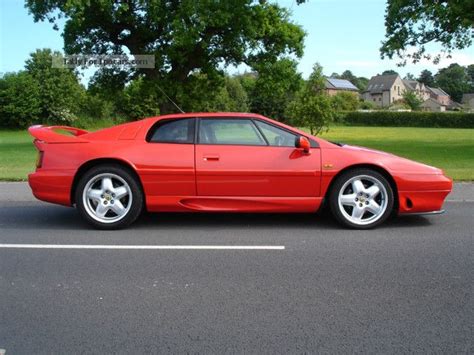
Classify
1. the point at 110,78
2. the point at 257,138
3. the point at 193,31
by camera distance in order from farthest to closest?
the point at 110,78, the point at 193,31, the point at 257,138

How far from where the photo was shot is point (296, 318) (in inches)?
140

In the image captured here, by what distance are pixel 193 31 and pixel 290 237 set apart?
20413 millimetres

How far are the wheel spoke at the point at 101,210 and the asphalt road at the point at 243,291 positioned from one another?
8.4 inches

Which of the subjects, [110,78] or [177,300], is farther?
[110,78]

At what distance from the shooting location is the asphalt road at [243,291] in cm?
323

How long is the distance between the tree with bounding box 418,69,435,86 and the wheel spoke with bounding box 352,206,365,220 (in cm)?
17604

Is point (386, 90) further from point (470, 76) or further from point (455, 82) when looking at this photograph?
point (470, 76)

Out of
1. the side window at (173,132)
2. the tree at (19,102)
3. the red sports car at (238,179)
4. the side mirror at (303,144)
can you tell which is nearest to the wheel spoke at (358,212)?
the red sports car at (238,179)

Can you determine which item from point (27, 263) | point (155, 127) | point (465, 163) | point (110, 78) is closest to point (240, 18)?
point (110, 78)

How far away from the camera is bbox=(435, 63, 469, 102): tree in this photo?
157m

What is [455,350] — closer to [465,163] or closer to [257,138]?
[257,138]

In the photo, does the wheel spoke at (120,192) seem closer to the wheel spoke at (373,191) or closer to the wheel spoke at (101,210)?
the wheel spoke at (101,210)

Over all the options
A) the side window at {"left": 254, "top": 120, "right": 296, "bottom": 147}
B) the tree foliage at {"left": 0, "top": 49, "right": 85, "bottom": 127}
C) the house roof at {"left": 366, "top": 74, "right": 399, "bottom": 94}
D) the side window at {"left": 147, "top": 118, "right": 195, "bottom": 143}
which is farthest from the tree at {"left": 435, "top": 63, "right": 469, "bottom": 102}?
the side window at {"left": 147, "top": 118, "right": 195, "bottom": 143}

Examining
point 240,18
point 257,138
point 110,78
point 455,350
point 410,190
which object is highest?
point 240,18
